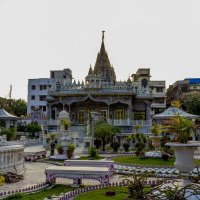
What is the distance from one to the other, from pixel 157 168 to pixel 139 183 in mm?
9236

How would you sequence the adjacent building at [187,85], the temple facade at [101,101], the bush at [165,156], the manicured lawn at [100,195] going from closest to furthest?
the manicured lawn at [100,195], the bush at [165,156], the temple facade at [101,101], the adjacent building at [187,85]

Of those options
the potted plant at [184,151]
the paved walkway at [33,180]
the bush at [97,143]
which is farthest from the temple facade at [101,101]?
the potted plant at [184,151]

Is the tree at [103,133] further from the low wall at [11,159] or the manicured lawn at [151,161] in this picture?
the low wall at [11,159]

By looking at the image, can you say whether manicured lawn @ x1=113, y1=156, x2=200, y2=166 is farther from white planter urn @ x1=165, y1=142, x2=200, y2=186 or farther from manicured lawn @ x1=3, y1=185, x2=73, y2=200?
white planter urn @ x1=165, y1=142, x2=200, y2=186

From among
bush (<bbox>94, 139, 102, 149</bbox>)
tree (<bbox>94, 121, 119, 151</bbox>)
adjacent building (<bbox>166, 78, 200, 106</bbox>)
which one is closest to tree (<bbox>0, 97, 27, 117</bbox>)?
adjacent building (<bbox>166, 78, 200, 106</bbox>)

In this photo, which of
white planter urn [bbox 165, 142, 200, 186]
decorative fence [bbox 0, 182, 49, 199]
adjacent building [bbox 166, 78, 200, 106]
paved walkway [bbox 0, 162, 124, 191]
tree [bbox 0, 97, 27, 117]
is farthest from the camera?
tree [bbox 0, 97, 27, 117]

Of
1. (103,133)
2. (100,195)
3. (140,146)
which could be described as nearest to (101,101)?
(103,133)

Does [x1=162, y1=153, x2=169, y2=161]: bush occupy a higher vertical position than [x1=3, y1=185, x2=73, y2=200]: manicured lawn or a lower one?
higher

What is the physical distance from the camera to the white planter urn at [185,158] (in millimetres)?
10102

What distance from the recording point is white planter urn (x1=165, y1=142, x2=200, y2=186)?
33.1 ft

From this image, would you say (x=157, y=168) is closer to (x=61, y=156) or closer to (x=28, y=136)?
(x=61, y=156)

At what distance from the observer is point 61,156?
1054 inches

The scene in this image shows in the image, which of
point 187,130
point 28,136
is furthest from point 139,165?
point 28,136

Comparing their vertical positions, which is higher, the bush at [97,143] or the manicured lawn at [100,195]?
the bush at [97,143]
